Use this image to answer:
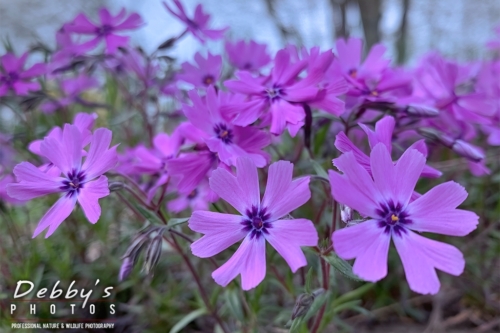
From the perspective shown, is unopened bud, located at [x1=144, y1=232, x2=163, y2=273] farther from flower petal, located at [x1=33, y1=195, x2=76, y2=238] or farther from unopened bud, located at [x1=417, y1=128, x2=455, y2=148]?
unopened bud, located at [x1=417, y1=128, x2=455, y2=148]

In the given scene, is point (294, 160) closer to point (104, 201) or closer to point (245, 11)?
point (104, 201)

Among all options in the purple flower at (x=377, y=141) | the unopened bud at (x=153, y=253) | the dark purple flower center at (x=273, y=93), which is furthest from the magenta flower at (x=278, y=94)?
the unopened bud at (x=153, y=253)

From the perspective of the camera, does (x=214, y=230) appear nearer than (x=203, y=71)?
Yes

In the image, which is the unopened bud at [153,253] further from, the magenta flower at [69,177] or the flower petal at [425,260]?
the flower petal at [425,260]

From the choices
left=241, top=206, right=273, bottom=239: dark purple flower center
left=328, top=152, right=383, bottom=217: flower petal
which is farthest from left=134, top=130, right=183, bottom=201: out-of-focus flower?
left=328, top=152, right=383, bottom=217: flower petal

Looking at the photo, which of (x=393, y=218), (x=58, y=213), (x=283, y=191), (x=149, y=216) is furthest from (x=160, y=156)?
(x=393, y=218)

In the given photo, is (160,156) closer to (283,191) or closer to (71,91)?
(283,191)

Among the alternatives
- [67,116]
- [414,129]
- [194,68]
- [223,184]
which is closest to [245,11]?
[67,116]
